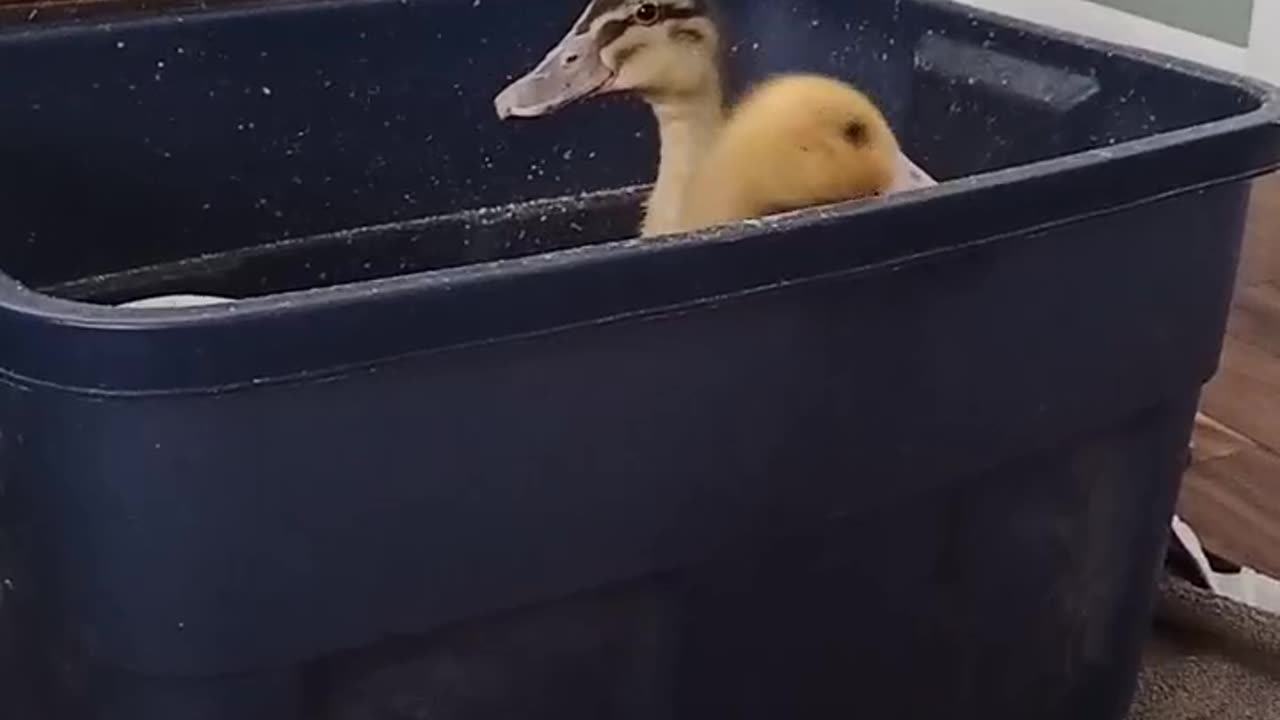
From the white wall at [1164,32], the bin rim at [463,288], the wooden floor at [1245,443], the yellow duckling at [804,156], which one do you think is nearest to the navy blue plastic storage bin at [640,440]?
the bin rim at [463,288]

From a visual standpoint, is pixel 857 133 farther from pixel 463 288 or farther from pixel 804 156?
pixel 463 288

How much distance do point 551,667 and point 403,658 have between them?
5 centimetres

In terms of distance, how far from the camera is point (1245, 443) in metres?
1.06

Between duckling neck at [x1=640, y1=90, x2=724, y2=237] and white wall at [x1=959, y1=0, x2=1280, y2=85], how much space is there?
2.58 feet

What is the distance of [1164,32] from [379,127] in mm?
1089

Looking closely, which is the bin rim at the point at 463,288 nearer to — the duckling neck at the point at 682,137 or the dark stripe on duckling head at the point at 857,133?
the dark stripe on duckling head at the point at 857,133

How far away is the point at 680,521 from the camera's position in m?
0.55

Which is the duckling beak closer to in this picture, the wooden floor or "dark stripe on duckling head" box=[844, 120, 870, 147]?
"dark stripe on duckling head" box=[844, 120, 870, 147]

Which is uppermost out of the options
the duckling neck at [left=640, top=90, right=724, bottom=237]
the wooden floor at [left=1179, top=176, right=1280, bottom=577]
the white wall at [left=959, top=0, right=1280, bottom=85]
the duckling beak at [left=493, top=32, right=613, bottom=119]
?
the duckling beak at [left=493, top=32, right=613, bottom=119]

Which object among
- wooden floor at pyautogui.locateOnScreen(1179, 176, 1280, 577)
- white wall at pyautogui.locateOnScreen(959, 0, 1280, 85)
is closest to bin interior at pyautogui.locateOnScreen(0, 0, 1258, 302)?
wooden floor at pyautogui.locateOnScreen(1179, 176, 1280, 577)

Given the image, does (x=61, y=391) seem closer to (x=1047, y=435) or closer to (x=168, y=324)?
(x=168, y=324)

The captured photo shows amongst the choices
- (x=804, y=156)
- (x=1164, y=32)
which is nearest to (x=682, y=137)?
(x=804, y=156)

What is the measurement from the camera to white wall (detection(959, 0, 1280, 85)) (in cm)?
164

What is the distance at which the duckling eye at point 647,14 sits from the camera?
82 centimetres
